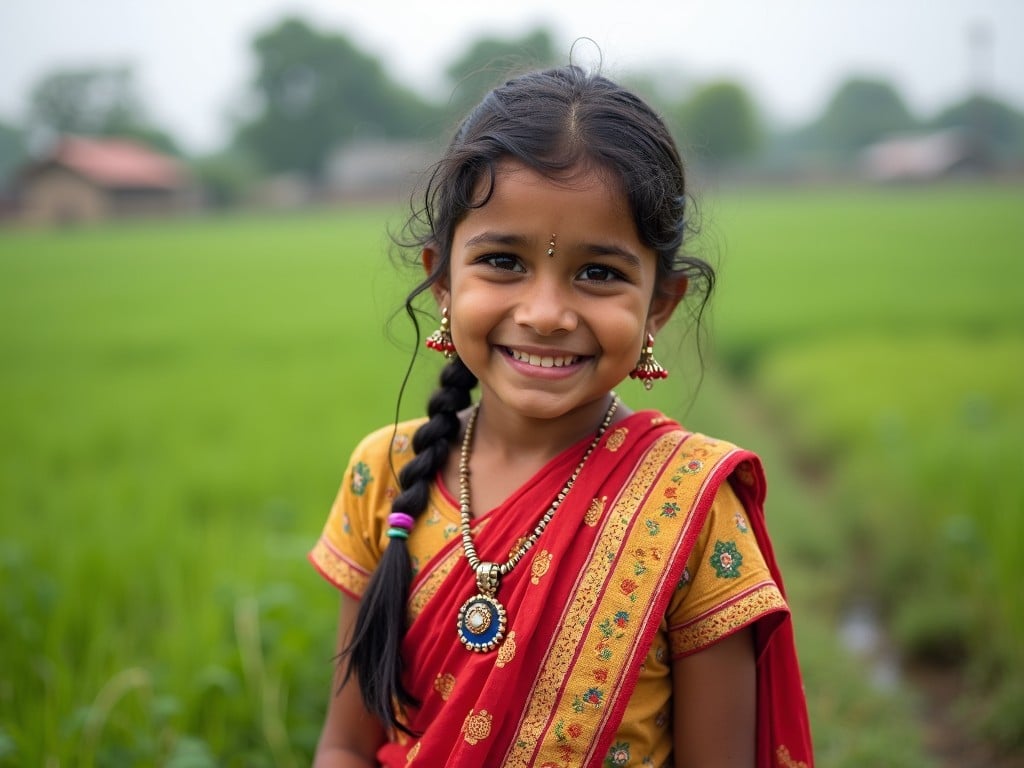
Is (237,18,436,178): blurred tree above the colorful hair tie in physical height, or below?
above

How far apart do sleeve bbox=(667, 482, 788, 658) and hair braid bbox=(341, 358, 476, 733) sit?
416 millimetres

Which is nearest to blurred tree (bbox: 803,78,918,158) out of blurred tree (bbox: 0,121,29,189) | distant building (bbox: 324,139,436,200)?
distant building (bbox: 324,139,436,200)

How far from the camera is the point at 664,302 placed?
4.75 ft

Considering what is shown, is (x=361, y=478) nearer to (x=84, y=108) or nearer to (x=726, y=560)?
(x=726, y=560)

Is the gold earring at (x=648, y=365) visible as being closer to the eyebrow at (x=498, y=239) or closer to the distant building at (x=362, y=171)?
the eyebrow at (x=498, y=239)

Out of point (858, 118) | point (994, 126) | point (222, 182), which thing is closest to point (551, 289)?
point (222, 182)

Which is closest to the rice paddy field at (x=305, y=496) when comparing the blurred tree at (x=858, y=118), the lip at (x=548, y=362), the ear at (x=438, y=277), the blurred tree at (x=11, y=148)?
the ear at (x=438, y=277)

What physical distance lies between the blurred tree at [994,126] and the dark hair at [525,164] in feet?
120

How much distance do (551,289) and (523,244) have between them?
8 cm

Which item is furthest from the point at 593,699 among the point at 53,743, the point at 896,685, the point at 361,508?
the point at 896,685

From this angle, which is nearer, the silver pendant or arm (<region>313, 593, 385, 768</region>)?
the silver pendant

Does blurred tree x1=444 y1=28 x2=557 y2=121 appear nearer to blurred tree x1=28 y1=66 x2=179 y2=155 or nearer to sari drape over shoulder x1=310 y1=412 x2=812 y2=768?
sari drape over shoulder x1=310 y1=412 x2=812 y2=768

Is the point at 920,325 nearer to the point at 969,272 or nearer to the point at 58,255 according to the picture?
the point at 969,272

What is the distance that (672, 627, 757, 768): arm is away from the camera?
1304 mm
